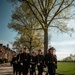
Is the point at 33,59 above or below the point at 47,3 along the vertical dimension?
below

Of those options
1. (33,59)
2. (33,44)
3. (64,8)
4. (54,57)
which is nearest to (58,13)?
(64,8)

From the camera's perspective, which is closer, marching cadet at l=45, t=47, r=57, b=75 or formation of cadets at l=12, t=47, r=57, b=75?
marching cadet at l=45, t=47, r=57, b=75

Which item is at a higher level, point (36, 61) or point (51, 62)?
point (36, 61)

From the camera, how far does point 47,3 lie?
112ft

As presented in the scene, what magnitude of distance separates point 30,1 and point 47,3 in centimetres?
213

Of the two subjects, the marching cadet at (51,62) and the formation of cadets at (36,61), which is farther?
the formation of cadets at (36,61)

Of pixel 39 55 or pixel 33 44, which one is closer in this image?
pixel 39 55

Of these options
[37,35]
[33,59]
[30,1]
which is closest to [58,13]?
[30,1]

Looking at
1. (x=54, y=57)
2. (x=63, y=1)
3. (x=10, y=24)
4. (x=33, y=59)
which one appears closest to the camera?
(x=54, y=57)

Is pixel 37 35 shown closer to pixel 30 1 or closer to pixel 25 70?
pixel 30 1

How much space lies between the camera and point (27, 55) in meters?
19.8

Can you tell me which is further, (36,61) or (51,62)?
(36,61)

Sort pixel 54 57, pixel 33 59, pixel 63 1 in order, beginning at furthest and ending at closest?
pixel 63 1
pixel 33 59
pixel 54 57

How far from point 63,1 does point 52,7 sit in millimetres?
1615
